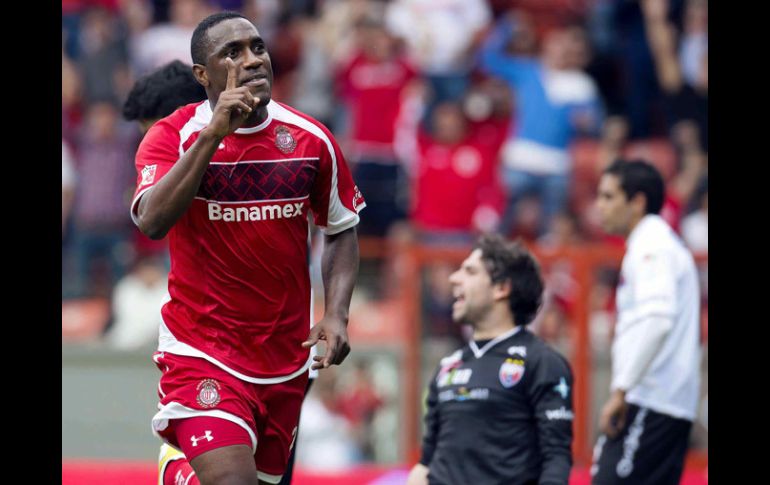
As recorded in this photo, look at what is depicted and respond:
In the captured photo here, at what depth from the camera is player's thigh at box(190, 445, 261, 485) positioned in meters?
5.10

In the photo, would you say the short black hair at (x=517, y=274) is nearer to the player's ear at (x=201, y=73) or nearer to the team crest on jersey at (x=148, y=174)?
the player's ear at (x=201, y=73)

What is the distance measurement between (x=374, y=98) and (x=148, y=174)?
839 cm

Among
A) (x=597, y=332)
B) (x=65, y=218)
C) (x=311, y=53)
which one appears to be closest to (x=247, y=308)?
(x=597, y=332)

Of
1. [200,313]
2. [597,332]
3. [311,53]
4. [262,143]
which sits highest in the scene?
[311,53]

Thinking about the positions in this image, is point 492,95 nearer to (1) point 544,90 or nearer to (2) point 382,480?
(1) point 544,90

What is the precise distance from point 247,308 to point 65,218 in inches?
328

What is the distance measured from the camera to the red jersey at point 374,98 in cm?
1338

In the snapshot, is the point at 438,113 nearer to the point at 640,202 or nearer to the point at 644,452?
the point at 640,202

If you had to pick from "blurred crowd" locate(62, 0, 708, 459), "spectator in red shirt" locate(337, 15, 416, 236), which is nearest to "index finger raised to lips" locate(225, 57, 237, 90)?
"blurred crowd" locate(62, 0, 708, 459)

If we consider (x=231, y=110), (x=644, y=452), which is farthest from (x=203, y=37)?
(x=644, y=452)

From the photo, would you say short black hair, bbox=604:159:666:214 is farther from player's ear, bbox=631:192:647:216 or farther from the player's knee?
the player's knee

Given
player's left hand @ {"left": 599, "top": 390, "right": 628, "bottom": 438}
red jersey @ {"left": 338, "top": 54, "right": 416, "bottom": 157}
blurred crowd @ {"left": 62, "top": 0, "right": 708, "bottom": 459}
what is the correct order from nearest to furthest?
player's left hand @ {"left": 599, "top": 390, "right": 628, "bottom": 438} → blurred crowd @ {"left": 62, "top": 0, "right": 708, "bottom": 459} → red jersey @ {"left": 338, "top": 54, "right": 416, "bottom": 157}

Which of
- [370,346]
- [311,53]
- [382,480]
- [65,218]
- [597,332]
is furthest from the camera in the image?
[311,53]
